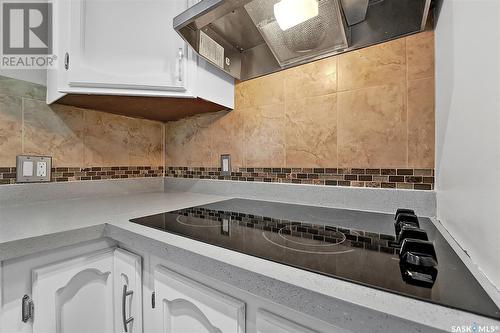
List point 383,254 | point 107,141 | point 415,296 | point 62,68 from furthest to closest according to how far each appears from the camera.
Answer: point 107,141 < point 62,68 < point 383,254 < point 415,296

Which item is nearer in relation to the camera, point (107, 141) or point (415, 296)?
point (415, 296)

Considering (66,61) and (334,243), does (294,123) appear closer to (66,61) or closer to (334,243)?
(334,243)

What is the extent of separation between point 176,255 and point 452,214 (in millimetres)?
652

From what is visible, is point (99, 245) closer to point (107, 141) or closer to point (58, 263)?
point (58, 263)

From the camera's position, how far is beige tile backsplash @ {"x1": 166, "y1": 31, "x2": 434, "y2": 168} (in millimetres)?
809

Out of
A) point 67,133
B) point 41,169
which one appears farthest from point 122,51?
point 41,169

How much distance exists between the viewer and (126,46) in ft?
3.18

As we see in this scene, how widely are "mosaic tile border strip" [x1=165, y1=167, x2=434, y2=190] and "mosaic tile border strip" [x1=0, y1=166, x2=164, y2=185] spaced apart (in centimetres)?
46

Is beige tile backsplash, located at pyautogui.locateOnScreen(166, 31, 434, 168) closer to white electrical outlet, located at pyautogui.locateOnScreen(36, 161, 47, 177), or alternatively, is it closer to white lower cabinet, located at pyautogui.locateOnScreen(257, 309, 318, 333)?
white lower cabinet, located at pyautogui.locateOnScreen(257, 309, 318, 333)

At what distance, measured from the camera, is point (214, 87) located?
1131 millimetres

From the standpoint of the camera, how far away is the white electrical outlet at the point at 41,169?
1.08m

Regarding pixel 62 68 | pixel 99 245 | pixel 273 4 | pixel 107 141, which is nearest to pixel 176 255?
pixel 99 245

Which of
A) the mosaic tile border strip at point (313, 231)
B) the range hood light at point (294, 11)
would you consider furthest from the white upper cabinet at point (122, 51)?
the mosaic tile border strip at point (313, 231)

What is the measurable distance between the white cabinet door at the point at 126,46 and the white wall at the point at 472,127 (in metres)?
0.87
